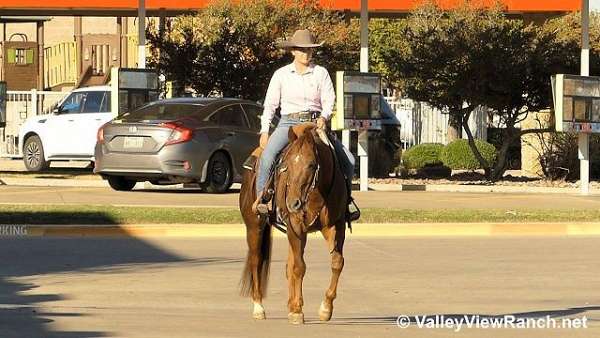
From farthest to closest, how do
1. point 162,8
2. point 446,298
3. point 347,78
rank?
point 162,8 < point 347,78 < point 446,298

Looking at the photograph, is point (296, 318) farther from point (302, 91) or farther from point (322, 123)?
point (302, 91)

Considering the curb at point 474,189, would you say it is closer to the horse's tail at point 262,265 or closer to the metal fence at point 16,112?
the metal fence at point 16,112

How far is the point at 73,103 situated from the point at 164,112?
707cm

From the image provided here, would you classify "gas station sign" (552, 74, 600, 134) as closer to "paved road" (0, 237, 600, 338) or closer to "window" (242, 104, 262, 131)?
"window" (242, 104, 262, 131)

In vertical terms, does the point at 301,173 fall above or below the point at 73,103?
below

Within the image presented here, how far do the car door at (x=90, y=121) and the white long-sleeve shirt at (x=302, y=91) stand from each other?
60.1ft

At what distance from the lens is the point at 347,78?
2480 cm

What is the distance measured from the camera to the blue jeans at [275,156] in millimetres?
10383

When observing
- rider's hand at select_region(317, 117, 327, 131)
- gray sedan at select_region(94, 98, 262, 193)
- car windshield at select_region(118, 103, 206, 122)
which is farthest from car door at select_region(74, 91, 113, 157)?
rider's hand at select_region(317, 117, 327, 131)

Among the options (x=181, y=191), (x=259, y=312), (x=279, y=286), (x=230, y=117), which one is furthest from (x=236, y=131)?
(x=259, y=312)

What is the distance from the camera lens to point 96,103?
29438mm

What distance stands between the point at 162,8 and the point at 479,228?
12.8m

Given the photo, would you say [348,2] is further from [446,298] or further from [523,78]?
[446,298]

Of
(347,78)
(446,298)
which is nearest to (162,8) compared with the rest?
(347,78)
